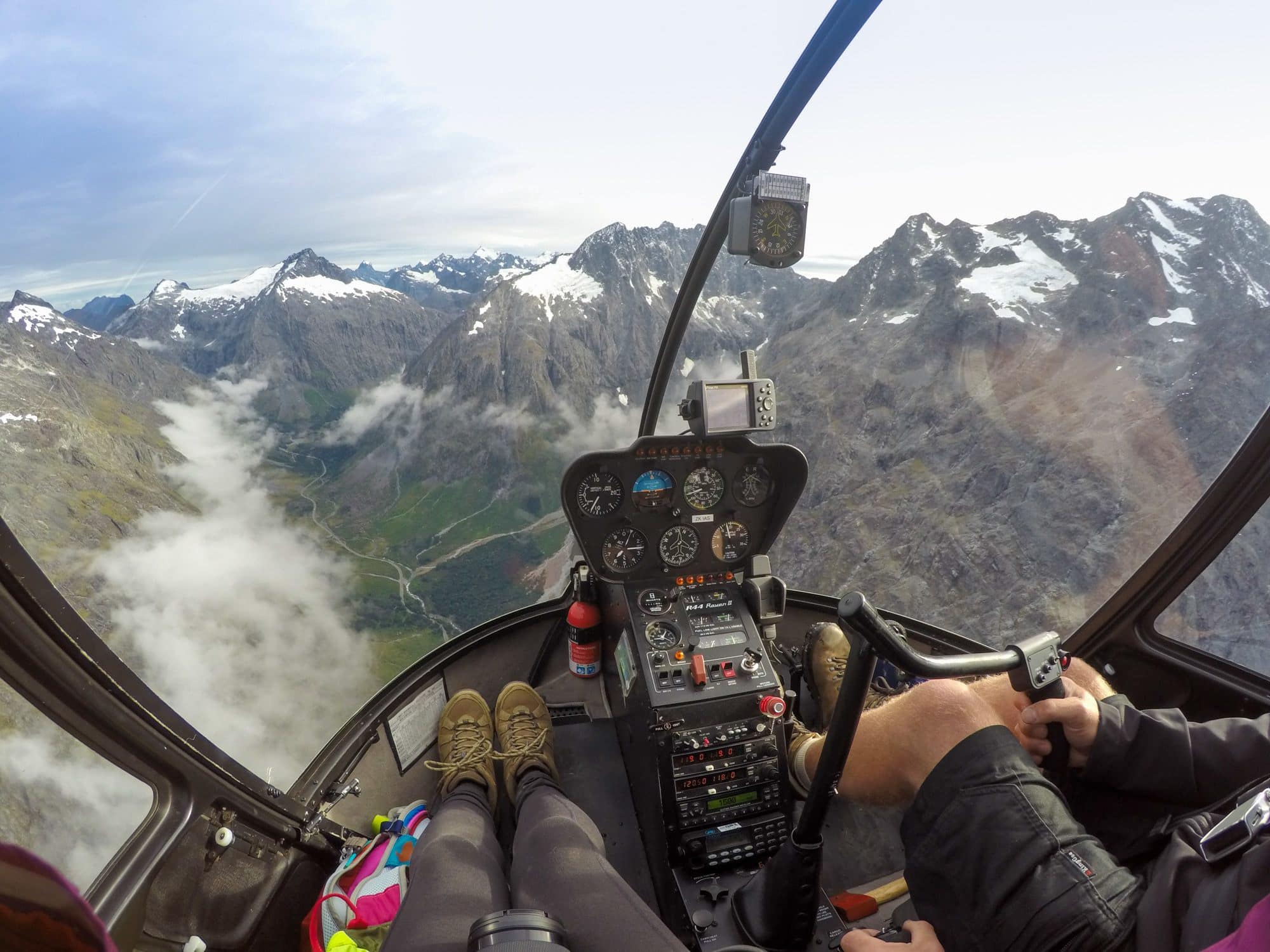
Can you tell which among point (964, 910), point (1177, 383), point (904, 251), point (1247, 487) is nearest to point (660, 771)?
point (964, 910)

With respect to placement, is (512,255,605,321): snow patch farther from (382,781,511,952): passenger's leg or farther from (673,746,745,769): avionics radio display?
(382,781,511,952): passenger's leg

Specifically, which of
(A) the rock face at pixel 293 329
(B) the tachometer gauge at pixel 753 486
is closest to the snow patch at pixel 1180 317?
(B) the tachometer gauge at pixel 753 486

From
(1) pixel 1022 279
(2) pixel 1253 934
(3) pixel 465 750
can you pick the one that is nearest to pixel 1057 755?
(2) pixel 1253 934

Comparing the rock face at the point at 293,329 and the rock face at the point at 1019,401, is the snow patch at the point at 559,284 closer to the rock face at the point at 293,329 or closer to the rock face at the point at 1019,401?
the rock face at the point at 1019,401

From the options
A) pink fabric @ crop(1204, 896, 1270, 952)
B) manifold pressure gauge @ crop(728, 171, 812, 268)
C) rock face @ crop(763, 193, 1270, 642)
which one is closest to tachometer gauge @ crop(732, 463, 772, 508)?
rock face @ crop(763, 193, 1270, 642)

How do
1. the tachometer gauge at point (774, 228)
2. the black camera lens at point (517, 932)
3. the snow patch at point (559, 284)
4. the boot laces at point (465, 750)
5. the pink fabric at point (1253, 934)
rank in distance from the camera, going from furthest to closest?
the snow patch at point (559, 284), the boot laces at point (465, 750), the tachometer gauge at point (774, 228), the black camera lens at point (517, 932), the pink fabric at point (1253, 934)

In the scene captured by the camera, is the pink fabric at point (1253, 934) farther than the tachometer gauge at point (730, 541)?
No
